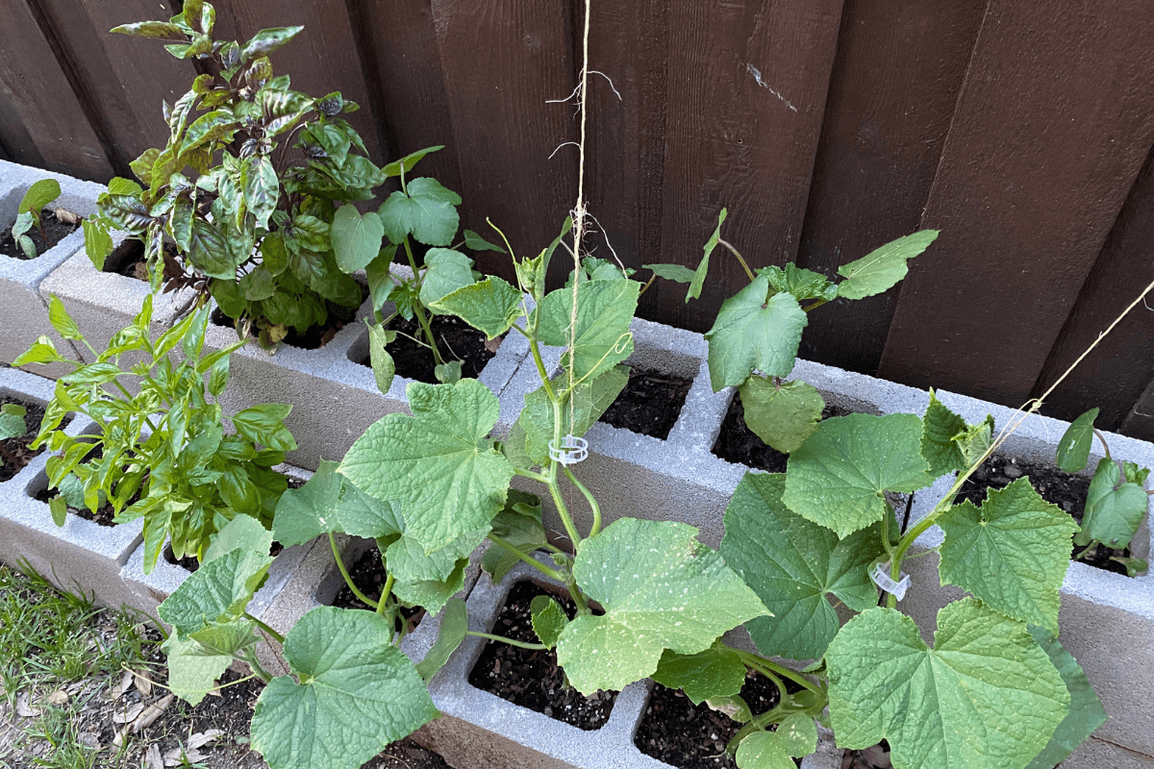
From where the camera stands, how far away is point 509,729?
135 centimetres

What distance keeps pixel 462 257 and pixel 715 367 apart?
484 millimetres

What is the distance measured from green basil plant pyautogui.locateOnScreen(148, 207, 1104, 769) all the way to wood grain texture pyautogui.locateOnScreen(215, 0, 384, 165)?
2.31 feet

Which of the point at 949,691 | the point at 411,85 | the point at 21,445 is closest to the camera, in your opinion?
the point at 949,691

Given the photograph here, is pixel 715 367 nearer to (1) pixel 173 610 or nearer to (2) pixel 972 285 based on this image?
(2) pixel 972 285

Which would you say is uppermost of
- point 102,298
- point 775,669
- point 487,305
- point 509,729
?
point 487,305

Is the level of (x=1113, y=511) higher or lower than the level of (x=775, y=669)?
higher

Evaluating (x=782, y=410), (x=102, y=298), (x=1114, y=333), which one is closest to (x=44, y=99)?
(x=102, y=298)

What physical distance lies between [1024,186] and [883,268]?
1.01ft

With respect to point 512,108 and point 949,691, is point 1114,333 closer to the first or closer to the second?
point 949,691

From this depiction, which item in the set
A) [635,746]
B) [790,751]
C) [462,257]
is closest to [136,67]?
[462,257]

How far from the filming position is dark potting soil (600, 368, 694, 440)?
1.51 metres

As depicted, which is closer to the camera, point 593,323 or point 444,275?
point 593,323

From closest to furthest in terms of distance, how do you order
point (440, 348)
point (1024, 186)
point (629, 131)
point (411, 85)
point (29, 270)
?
point (1024, 186)
point (629, 131)
point (411, 85)
point (440, 348)
point (29, 270)

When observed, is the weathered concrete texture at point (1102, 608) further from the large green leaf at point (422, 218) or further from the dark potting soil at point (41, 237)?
the dark potting soil at point (41, 237)
